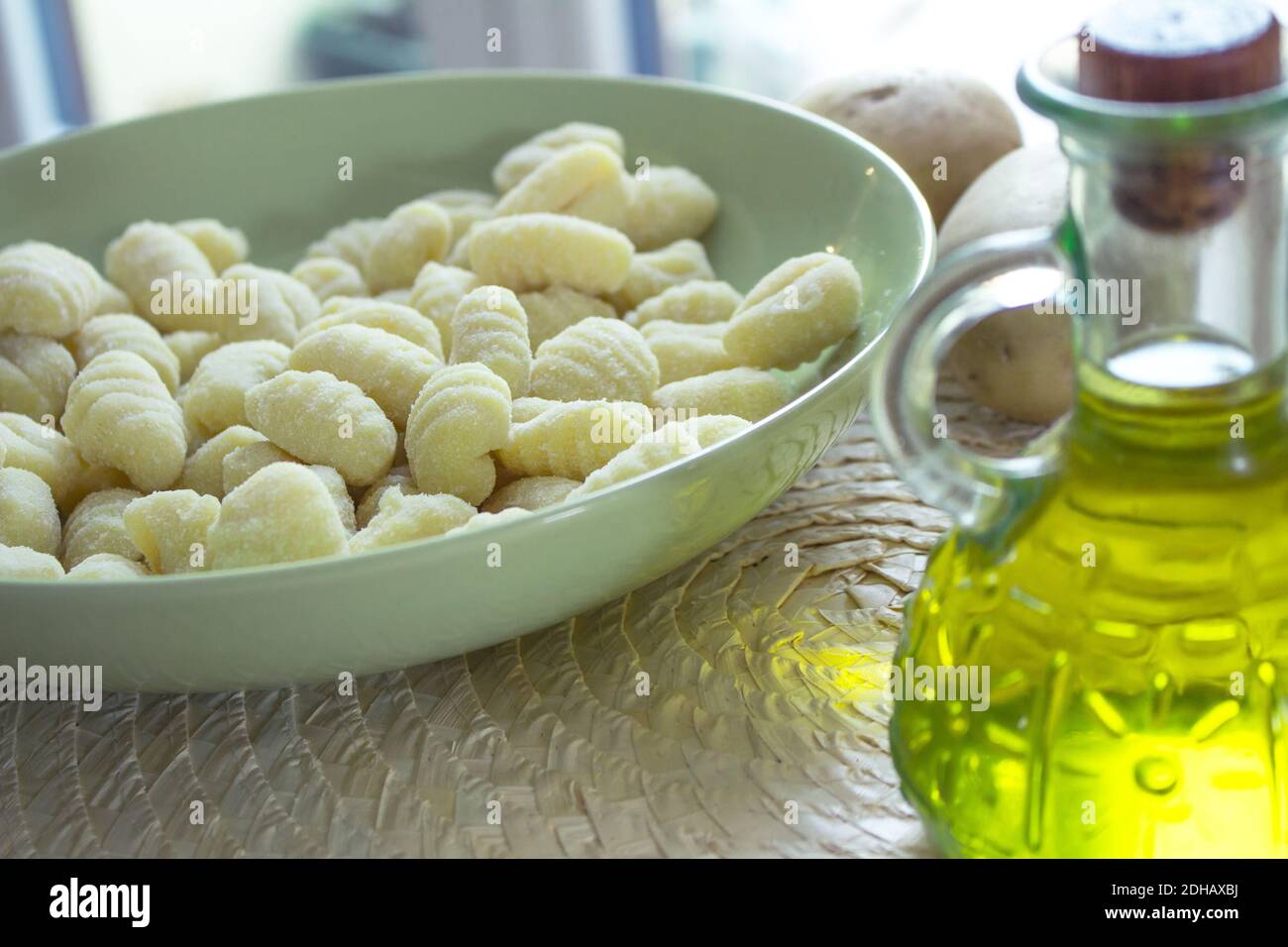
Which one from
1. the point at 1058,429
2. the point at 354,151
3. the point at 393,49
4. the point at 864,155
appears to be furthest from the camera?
the point at 393,49

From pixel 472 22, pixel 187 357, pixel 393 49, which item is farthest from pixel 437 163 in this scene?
pixel 393 49

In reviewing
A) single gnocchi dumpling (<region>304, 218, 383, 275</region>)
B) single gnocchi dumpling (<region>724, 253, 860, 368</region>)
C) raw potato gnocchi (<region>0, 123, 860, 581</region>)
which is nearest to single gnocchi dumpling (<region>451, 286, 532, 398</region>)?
raw potato gnocchi (<region>0, 123, 860, 581</region>)

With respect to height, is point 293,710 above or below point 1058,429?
below

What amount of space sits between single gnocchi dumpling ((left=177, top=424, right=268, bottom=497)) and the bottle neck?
1.37 feet

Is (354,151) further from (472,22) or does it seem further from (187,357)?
(472,22)

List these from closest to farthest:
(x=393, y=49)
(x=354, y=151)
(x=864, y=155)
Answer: (x=864, y=155) < (x=354, y=151) < (x=393, y=49)

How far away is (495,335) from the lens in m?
0.73

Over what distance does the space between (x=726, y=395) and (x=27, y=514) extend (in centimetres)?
32

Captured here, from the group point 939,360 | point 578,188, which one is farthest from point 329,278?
point 939,360

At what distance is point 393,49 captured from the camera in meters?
1.83

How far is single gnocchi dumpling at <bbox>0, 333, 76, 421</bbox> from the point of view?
31.6 inches

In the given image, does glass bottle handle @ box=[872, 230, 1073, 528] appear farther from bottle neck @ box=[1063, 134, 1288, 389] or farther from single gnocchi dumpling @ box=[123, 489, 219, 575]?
single gnocchi dumpling @ box=[123, 489, 219, 575]

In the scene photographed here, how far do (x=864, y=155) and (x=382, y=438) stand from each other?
1.05 feet

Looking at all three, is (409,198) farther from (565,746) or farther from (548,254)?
(565,746)
